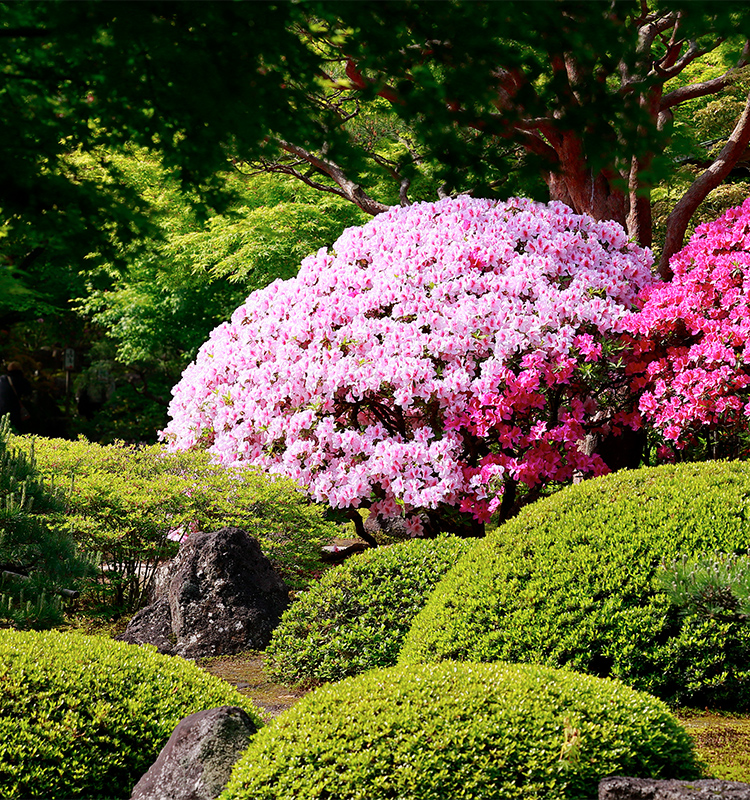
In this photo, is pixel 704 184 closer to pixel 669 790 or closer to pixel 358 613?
pixel 358 613

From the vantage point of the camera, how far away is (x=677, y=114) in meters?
15.5

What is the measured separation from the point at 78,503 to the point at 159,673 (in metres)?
3.64

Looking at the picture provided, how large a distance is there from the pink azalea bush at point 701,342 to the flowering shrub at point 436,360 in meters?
0.39

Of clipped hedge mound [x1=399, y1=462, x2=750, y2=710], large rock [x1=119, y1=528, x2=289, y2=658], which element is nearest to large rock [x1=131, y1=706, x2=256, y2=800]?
clipped hedge mound [x1=399, y1=462, x2=750, y2=710]

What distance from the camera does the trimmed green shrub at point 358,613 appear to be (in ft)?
18.8

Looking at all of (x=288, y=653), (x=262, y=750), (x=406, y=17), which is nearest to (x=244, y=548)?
(x=288, y=653)

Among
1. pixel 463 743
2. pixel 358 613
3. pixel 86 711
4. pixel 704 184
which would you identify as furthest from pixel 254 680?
pixel 704 184

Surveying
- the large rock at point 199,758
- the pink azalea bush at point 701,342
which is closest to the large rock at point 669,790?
the large rock at point 199,758

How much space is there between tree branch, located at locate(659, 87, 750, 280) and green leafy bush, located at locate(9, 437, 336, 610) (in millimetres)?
5219

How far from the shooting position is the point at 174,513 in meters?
8.09

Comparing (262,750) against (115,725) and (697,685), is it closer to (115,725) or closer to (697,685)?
(115,725)

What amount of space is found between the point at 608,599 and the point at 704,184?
6.92 metres

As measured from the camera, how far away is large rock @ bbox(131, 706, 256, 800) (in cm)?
354

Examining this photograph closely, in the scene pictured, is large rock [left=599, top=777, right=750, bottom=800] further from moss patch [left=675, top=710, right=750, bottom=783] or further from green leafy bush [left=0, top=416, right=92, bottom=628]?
green leafy bush [left=0, top=416, right=92, bottom=628]
